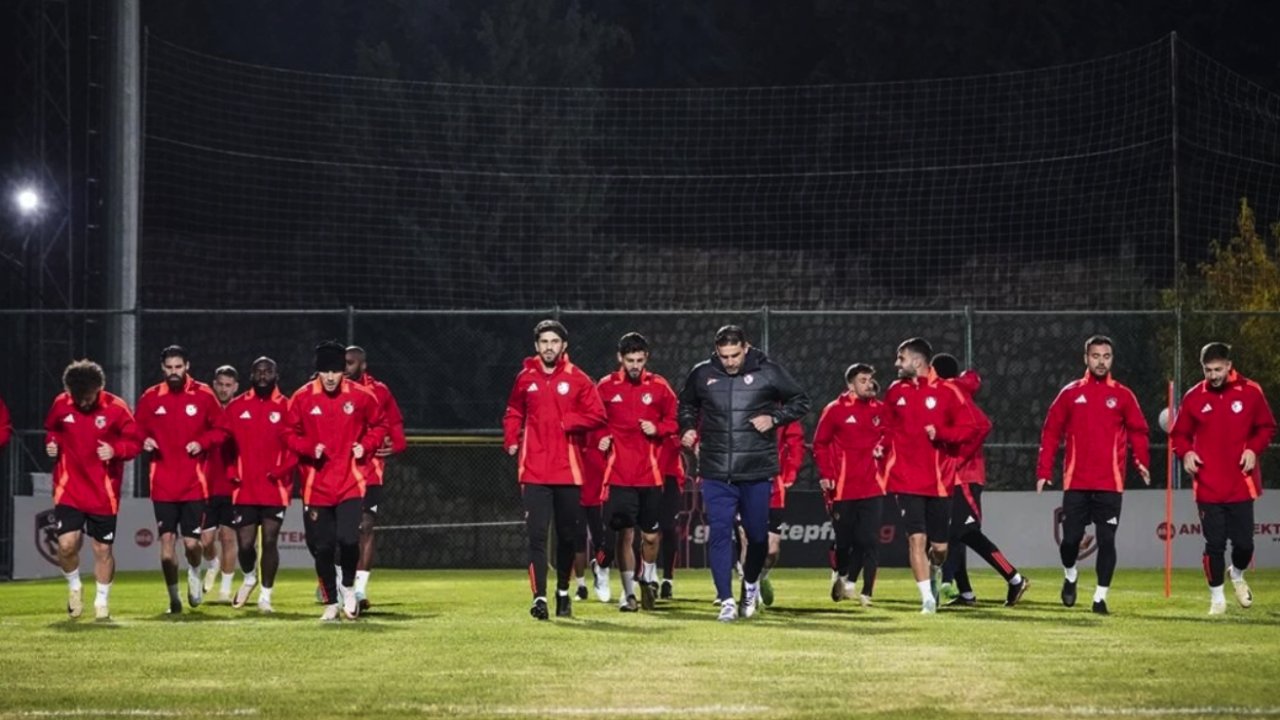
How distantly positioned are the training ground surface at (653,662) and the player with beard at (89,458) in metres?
0.64

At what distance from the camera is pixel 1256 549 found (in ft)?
86.2

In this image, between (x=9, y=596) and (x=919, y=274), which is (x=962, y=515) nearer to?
(x=9, y=596)

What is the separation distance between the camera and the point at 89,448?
54.7ft

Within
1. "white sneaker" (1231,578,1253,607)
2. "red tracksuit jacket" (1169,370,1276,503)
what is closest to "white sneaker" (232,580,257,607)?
"red tracksuit jacket" (1169,370,1276,503)

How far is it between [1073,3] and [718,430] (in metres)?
37.1

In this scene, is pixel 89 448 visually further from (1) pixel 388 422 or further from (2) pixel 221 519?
(2) pixel 221 519

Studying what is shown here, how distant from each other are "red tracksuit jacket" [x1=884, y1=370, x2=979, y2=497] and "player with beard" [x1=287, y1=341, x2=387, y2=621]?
13.2 ft

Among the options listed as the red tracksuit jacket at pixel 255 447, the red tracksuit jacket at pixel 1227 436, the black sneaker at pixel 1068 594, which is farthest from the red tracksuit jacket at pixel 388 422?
the red tracksuit jacket at pixel 1227 436

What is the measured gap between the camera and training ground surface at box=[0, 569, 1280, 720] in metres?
10.4

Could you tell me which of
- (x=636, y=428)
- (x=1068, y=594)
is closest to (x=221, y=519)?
(x=636, y=428)

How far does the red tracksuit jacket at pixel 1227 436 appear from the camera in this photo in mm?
16938

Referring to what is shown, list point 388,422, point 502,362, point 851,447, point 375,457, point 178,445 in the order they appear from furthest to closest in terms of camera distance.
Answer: point 502,362 → point 851,447 → point 178,445 → point 388,422 → point 375,457

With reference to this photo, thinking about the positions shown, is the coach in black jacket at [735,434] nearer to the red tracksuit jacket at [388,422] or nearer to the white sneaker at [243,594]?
the red tracksuit jacket at [388,422]

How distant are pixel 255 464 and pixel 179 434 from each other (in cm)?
89
